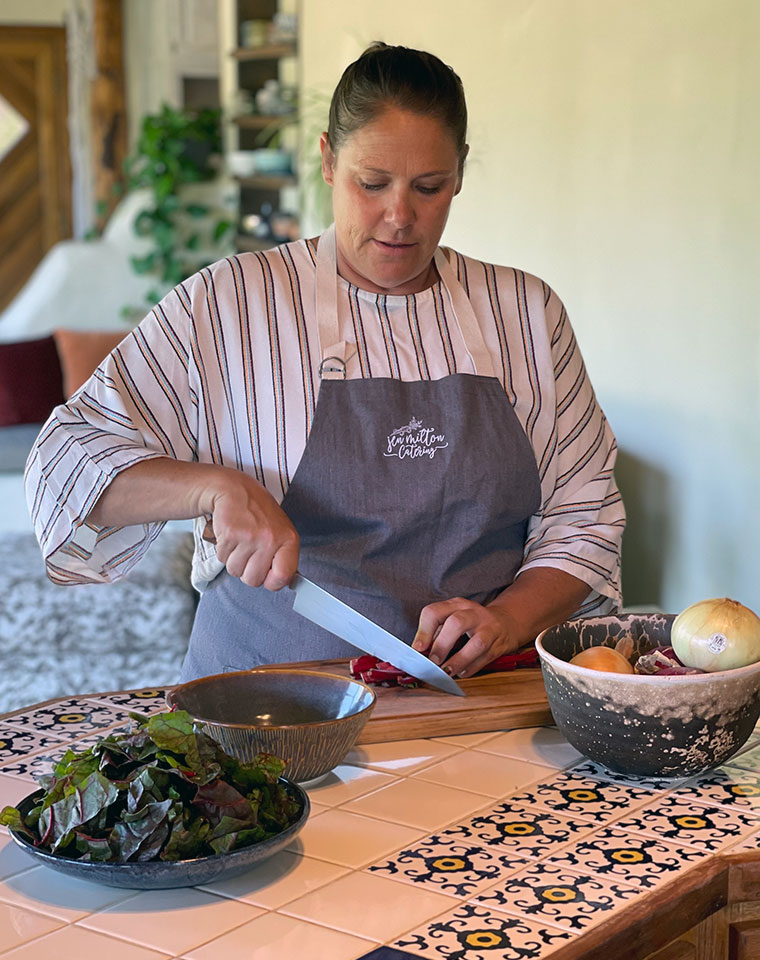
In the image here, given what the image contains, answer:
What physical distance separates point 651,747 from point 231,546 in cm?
52

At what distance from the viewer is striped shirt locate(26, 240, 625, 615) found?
157 cm

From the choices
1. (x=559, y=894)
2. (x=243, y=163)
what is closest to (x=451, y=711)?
(x=559, y=894)

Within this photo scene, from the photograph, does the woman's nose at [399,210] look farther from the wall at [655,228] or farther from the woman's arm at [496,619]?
the wall at [655,228]

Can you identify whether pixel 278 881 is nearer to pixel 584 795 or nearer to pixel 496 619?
pixel 584 795

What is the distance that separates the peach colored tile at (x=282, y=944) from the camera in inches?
35.9

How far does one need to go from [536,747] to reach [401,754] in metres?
0.15

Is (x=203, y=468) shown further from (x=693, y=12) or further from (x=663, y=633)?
(x=693, y=12)

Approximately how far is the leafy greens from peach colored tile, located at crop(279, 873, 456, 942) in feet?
0.23

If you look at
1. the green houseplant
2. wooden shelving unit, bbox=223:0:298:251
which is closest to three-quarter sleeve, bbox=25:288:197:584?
wooden shelving unit, bbox=223:0:298:251

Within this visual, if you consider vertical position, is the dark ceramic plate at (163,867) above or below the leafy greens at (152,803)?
below

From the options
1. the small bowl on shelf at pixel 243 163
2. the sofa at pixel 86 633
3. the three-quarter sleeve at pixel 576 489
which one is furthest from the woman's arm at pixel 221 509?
the small bowl on shelf at pixel 243 163

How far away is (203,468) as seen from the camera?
150 centimetres

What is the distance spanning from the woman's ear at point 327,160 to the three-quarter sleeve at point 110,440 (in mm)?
258

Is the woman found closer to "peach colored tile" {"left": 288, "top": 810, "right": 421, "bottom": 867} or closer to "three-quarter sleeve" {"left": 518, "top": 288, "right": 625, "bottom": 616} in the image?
"three-quarter sleeve" {"left": 518, "top": 288, "right": 625, "bottom": 616}
